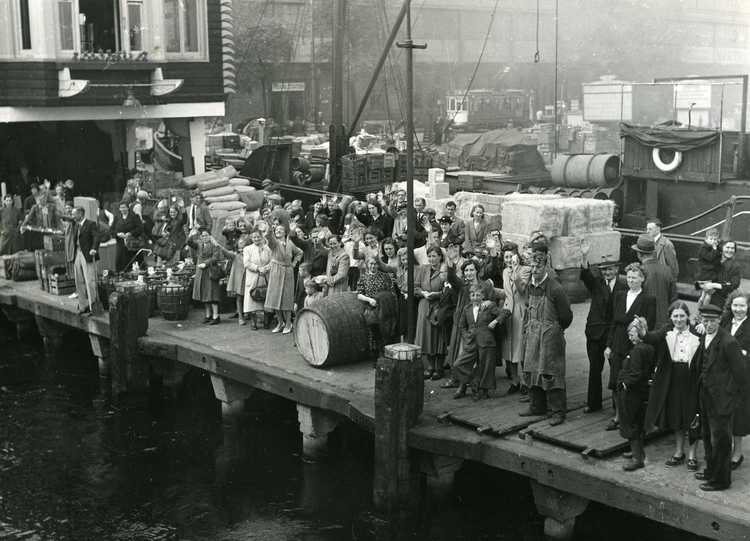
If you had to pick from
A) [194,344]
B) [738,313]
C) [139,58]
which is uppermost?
[139,58]

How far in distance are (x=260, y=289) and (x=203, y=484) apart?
3.29 m

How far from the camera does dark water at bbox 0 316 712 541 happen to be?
12398mm

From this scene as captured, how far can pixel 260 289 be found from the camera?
16141 mm

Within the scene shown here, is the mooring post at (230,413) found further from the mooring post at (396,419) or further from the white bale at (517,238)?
the white bale at (517,238)

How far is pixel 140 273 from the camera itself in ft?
60.1

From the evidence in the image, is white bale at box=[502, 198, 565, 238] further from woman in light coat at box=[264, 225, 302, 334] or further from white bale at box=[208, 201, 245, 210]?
white bale at box=[208, 201, 245, 210]

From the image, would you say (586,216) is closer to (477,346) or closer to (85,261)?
(477,346)

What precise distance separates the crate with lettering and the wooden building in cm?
625

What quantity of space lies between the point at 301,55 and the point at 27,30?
114 feet

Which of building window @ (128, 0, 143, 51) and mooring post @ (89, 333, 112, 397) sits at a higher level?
building window @ (128, 0, 143, 51)

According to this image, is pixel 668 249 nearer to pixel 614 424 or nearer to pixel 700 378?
pixel 614 424

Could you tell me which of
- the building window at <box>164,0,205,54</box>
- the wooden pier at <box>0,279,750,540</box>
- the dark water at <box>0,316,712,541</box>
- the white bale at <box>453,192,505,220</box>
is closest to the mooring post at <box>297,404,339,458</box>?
the wooden pier at <box>0,279,750,540</box>

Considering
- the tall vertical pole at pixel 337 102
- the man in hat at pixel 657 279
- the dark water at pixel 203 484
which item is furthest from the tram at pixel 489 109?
the man in hat at pixel 657 279

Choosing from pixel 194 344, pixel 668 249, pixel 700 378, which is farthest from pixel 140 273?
pixel 700 378
